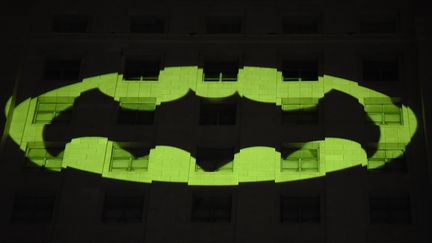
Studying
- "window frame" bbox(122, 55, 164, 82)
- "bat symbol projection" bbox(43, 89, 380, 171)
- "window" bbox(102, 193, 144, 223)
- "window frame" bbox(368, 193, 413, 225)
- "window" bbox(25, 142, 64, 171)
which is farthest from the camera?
"window frame" bbox(122, 55, 164, 82)

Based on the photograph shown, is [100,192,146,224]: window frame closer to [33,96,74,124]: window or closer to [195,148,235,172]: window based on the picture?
[195,148,235,172]: window

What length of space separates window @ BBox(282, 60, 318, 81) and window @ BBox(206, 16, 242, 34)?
3723mm

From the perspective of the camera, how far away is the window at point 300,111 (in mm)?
33750

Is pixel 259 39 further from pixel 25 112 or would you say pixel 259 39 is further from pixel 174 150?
pixel 25 112

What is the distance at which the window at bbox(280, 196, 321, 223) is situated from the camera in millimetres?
31078

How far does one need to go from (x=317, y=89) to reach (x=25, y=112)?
15.0 m

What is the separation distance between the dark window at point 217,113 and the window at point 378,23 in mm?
8815

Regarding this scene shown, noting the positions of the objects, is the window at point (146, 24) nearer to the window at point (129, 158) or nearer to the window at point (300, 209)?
the window at point (129, 158)

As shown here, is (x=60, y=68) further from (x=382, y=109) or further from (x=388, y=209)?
(x=388, y=209)

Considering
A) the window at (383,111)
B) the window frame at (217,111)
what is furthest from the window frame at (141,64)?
the window at (383,111)

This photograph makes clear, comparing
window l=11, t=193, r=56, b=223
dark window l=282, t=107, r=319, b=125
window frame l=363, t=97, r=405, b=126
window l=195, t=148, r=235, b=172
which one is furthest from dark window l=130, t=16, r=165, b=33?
window frame l=363, t=97, r=405, b=126

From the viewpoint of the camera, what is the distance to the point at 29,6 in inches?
1478

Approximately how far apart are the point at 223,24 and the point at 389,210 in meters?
13.8

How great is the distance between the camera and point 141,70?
119 ft
